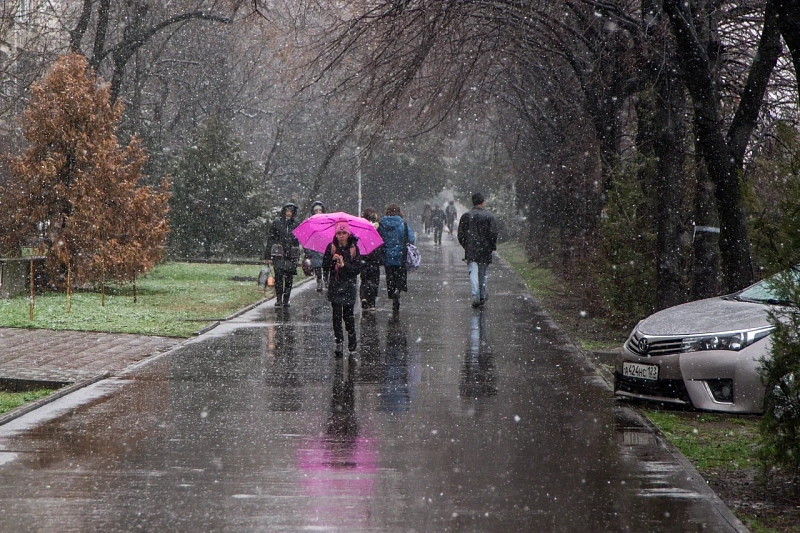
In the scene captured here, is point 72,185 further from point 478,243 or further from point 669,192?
point 669,192

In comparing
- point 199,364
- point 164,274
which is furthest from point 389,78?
point 164,274

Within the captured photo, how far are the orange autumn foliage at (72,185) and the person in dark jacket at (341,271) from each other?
9.09 meters

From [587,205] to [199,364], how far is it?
1431 centimetres

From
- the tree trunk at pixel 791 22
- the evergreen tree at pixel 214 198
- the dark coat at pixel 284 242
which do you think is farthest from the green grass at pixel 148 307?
the tree trunk at pixel 791 22

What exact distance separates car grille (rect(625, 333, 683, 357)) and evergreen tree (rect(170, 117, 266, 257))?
87.4 feet

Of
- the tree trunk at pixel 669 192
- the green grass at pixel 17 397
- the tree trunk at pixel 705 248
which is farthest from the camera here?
the tree trunk at pixel 669 192

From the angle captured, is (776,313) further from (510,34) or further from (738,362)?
(510,34)

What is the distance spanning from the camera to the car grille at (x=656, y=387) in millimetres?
9211

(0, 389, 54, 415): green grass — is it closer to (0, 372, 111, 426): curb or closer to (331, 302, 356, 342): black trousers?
(0, 372, 111, 426): curb

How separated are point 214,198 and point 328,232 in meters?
20.9

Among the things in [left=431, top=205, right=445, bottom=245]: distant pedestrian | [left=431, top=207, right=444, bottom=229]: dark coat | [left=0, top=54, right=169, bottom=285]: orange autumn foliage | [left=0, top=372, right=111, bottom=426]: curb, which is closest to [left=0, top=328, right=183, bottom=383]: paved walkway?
[left=0, top=372, right=111, bottom=426]: curb

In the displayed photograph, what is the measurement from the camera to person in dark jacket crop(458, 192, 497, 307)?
63.0ft

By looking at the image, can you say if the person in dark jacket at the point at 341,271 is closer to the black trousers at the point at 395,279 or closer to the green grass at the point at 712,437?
the green grass at the point at 712,437

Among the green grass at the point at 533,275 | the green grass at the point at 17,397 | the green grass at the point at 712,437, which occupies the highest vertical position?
the green grass at the point at 533,275
